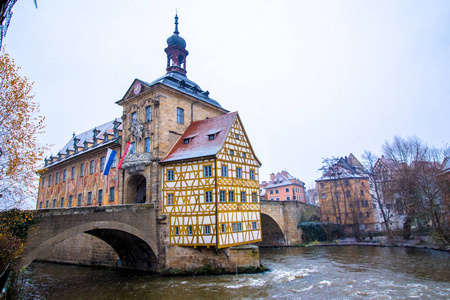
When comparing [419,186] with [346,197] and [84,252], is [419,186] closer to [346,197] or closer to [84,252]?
[346,197]

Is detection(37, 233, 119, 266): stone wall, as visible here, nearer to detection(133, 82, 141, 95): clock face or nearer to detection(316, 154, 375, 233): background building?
detection(133, 82, 141, 95): clock face

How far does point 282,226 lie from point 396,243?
10.3 m

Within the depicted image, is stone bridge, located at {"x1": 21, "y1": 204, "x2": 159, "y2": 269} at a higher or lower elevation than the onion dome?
lower

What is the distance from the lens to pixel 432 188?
2580cm

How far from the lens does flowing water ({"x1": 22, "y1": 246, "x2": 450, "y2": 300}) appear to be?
1341cm

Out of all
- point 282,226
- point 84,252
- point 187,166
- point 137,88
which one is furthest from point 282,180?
point 187,166

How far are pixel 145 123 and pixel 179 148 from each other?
3026 mm

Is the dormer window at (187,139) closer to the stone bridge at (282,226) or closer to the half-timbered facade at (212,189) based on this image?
the half-timbered facade at (212,189)

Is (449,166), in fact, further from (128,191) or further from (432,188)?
(128,191)

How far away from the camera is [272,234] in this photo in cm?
3222

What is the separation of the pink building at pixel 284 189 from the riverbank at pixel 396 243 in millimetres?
26784

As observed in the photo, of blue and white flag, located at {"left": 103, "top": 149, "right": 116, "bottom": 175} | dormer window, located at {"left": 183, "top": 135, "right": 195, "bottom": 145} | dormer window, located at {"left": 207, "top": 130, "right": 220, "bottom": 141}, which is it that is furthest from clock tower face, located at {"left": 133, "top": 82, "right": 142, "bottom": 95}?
dormer window, located at {"left": 207, "top": 130, "right": 220, "bottom": 141}

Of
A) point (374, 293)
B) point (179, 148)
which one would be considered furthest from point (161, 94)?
point (374, 293)

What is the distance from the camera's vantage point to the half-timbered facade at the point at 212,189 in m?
17.6
